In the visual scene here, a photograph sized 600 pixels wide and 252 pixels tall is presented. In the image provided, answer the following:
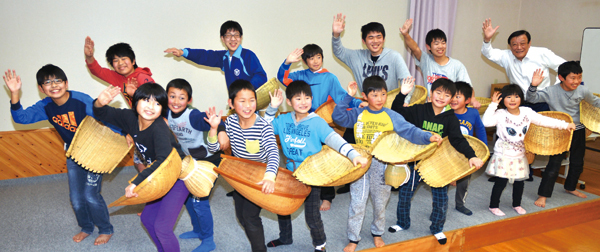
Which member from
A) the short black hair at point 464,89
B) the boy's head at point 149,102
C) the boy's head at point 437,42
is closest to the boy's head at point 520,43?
the boy's head at point 437,42

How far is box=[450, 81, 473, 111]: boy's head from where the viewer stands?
2582mm

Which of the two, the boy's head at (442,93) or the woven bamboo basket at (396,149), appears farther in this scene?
the boy's head at (442,93)

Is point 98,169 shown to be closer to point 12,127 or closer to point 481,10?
point 12,127

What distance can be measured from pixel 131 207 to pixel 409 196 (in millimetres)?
2035

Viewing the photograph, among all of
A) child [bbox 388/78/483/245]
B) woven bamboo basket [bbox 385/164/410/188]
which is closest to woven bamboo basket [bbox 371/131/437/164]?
woven bamboo basket [bbox 385/164/410/188]

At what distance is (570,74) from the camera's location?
2.86 metres

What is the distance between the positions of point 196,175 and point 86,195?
0.87 meters

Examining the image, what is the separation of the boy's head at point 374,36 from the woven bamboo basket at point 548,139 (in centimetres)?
127

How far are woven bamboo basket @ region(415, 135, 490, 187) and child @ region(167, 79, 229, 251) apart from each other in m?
1.22

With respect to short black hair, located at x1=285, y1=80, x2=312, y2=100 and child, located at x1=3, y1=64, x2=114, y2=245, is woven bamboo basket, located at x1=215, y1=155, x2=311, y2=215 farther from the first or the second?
child, located at x1=3, y1=64, x2=114, y2=245

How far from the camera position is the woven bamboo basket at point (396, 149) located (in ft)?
6.83

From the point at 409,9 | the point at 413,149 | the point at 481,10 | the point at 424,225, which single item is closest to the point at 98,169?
the point at 413,149

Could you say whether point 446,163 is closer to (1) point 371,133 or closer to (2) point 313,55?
(1) point 371,133

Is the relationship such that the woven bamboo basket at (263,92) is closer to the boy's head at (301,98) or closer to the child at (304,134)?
the child at (304,134)
